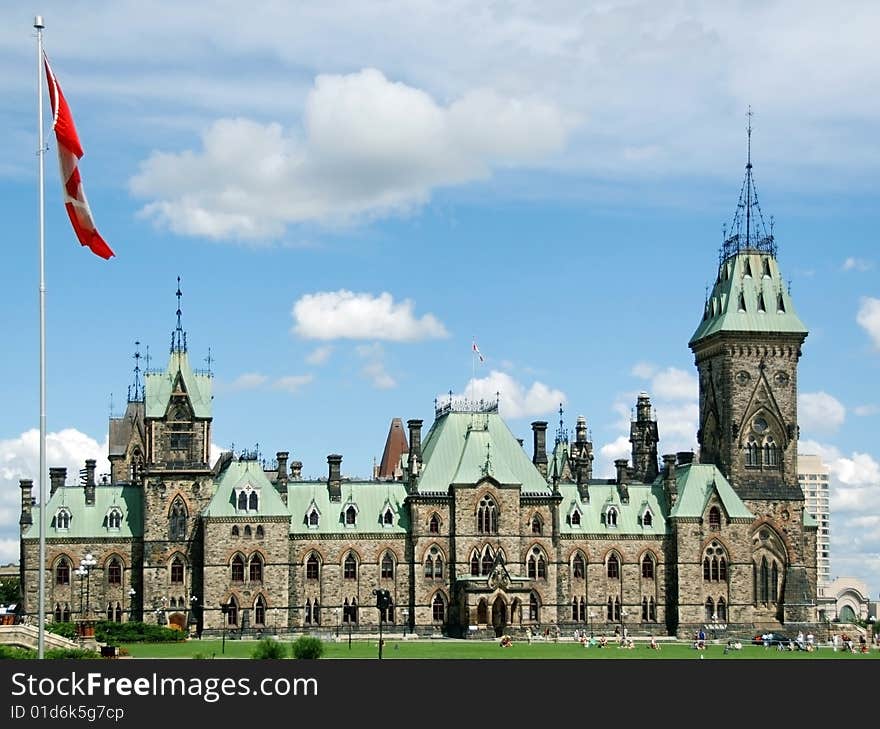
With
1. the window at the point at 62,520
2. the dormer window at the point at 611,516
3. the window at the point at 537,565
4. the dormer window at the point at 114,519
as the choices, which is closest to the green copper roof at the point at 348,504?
the window at the point at 537,565

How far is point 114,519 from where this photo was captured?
120 meters

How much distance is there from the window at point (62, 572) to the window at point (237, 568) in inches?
461

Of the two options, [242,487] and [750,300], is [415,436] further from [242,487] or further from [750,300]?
[750,300]

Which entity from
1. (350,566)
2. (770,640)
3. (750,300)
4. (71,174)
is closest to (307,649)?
(71,174)

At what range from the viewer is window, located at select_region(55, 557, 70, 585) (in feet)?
388

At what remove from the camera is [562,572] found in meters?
122

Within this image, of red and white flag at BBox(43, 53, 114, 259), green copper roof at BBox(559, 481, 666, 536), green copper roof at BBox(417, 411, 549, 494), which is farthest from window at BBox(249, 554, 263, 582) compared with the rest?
red and white flag at BBox(43, 53, 114, 259)

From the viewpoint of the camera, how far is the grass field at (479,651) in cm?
8794

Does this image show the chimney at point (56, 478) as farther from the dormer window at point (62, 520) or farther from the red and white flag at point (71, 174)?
the red and white flag at point (71, 174)

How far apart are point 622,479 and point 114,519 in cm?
3732

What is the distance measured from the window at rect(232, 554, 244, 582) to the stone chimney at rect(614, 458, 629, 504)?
93.0 ft

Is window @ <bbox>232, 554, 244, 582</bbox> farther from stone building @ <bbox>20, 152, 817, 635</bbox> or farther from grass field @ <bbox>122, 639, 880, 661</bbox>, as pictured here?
grass field @ <bbox>122, 639, 880, 661</bbox>
